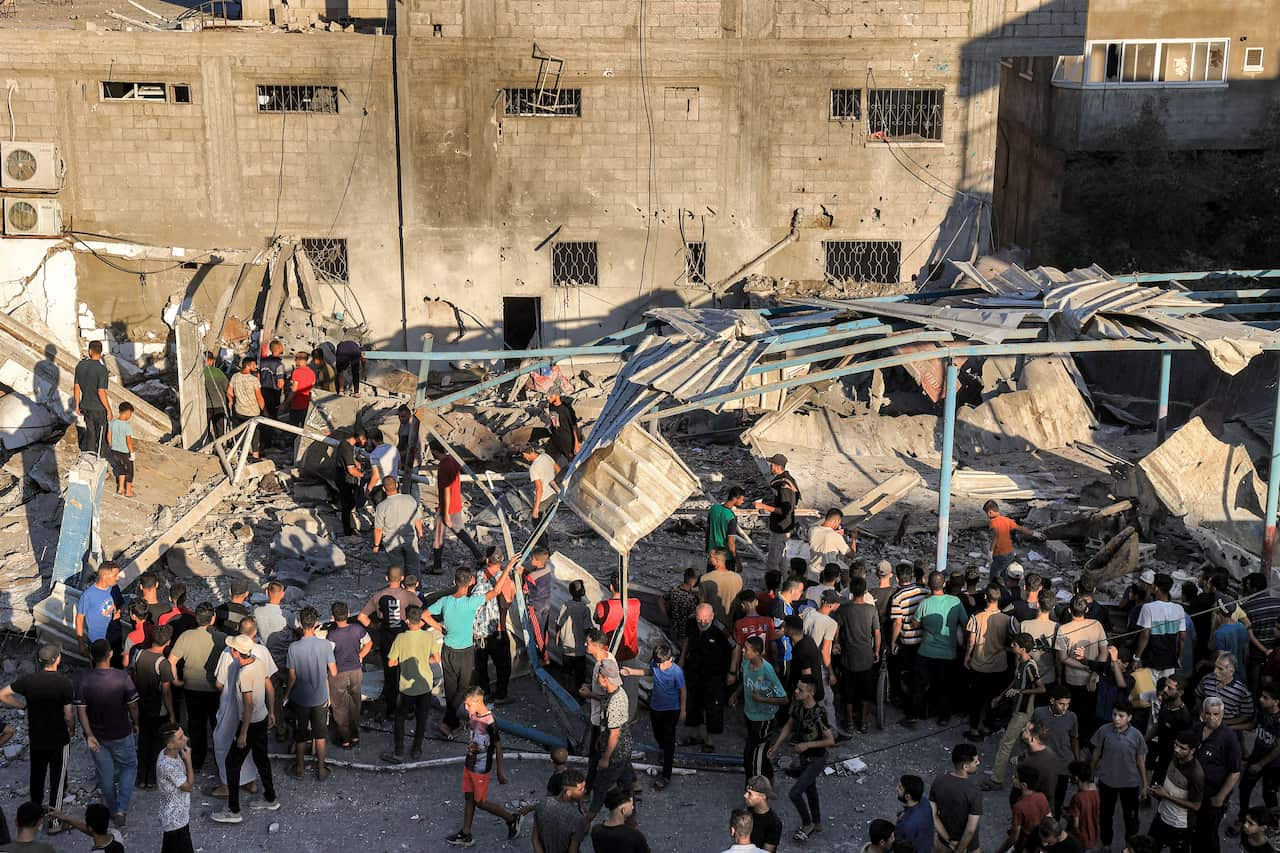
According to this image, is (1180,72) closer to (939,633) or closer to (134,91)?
(134,91)

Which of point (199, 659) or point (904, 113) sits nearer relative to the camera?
point (199, 659)

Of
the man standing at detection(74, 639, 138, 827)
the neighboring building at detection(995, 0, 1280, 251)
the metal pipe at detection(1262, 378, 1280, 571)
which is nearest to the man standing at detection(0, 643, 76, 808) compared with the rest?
the man standing at detection(74, 639, 138, 827)

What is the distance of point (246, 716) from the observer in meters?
10.5

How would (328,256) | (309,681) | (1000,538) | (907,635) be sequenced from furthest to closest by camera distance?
(328,256), (1000,538), (907,635), (309,681)

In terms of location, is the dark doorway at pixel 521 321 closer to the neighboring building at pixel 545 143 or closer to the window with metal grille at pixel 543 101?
the neighboring building at pixel 545 143

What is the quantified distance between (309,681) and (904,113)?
52.6 ft

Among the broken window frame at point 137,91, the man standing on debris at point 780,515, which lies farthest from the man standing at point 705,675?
the broken window frame at point 137,91

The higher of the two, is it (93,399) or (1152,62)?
(1152,62)

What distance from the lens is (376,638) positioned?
12078 mm

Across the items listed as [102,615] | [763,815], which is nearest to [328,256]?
[102,615]

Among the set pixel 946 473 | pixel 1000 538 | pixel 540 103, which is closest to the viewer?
pixel 946 473

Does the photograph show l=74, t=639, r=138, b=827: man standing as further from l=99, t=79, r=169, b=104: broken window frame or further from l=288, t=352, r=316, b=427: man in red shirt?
l=99, t=79, r=169, b=104: broken window frame

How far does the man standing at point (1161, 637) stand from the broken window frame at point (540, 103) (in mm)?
14725

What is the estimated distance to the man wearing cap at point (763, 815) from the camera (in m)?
8.85
